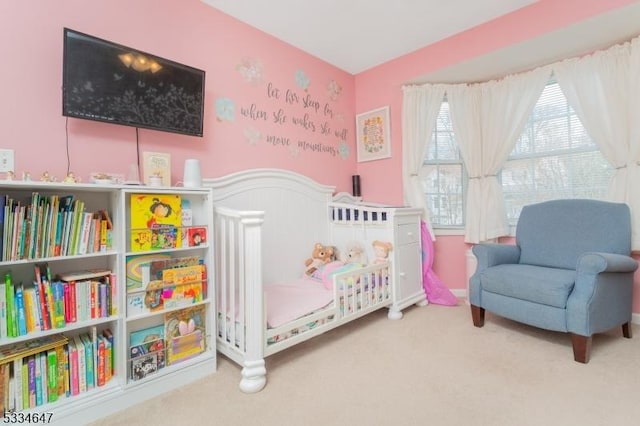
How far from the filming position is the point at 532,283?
1.98 m

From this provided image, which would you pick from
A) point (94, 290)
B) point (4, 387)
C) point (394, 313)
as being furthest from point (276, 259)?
point (4, 387)

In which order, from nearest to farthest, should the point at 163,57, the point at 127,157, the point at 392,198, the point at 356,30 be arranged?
the point at 127,157, the point at 163,57, the point at 356,30, the point at 392,198

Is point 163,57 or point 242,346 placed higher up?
point 163,57

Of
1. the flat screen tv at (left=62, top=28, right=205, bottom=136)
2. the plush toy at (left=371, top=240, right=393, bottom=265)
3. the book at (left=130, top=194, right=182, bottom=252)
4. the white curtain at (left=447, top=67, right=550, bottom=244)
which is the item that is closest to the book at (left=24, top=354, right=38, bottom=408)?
the book at (left=130, top=194, right=182, bottom=252)

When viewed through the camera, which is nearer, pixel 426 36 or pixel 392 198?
pixel 426 36

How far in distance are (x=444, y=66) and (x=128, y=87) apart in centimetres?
255

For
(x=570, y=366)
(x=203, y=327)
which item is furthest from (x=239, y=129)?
(x=570, y=366)

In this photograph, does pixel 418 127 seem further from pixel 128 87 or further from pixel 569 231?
pixel 128 87

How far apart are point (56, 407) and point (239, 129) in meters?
1.93

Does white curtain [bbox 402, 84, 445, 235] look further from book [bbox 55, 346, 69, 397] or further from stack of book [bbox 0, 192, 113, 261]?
book [bbox 55, 346, 69, 397]

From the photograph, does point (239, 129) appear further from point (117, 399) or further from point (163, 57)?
point (117, 399)

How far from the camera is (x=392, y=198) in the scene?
3.34m

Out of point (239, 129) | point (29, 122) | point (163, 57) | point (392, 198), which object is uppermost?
point (163, 57)

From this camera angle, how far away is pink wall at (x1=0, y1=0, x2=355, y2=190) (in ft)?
5.05
